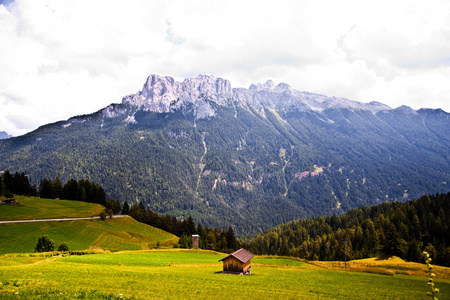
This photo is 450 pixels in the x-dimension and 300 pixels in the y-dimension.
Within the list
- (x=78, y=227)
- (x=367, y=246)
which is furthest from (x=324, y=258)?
(x=78, y=227)

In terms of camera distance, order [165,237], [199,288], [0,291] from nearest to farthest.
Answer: [0,291] → [199,288] → [165,237]

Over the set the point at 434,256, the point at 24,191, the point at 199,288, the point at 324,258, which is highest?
the point at 24,191

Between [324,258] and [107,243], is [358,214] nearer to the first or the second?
[324,258]

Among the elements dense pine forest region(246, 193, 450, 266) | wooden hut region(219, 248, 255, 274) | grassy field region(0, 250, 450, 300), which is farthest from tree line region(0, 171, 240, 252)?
grassy field region(0, 250, 450, 300)

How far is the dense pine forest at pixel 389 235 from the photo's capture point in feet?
307

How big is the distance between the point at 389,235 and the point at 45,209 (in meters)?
123

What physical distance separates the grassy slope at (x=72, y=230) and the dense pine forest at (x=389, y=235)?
6060 centimetres

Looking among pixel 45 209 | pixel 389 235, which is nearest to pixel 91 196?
pixel 45 209

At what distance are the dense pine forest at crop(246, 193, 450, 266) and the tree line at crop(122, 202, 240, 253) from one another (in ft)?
66.9

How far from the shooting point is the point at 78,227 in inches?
4016

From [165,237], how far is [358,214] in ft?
381

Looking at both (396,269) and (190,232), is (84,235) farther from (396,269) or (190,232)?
(396,269)

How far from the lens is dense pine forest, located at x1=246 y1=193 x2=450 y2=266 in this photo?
93625mm

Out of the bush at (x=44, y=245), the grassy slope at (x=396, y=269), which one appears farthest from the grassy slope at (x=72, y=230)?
the grassy slope at (x=396, y=269)
